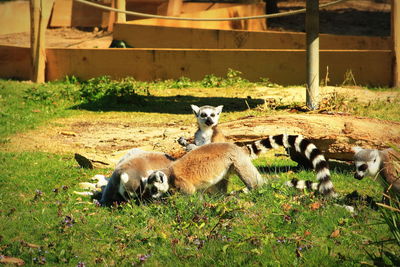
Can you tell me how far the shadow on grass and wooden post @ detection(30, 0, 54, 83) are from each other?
8.31ft

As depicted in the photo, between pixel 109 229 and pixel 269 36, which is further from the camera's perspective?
pixel 269 36

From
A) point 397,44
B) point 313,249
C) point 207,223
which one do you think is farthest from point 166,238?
point 397,44

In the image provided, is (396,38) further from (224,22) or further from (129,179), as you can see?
(129,179)

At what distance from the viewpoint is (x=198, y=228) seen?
4973 mm

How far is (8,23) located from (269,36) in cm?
941

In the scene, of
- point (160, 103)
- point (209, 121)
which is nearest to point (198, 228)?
point (209, 121)

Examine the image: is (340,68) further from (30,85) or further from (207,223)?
(207,223)

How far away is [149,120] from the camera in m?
10.4

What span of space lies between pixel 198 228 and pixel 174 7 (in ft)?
45.3

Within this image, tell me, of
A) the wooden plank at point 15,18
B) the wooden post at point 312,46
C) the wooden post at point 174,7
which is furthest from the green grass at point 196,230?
the wooden plank at point 15,18

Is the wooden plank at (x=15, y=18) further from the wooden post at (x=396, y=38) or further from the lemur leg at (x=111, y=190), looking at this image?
the lemur leg at (x=111, y=190)

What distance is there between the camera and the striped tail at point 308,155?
17.8 ft

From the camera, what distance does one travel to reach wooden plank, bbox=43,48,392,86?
11945mm

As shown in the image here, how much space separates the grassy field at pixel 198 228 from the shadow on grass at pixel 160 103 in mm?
4290
